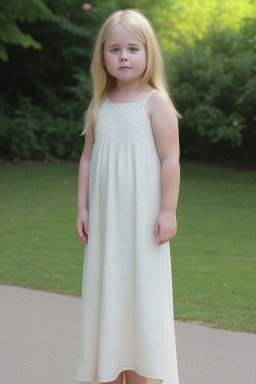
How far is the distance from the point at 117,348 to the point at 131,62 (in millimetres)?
1217

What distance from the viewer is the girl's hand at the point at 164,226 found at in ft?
8.30

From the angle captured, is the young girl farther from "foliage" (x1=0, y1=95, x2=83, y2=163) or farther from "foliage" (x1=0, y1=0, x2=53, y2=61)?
"foliage" (x1=0, y1=95, x2=83, y2=163)

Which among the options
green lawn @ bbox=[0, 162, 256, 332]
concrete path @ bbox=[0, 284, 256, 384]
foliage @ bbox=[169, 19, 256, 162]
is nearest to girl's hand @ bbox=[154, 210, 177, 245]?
concrete path @ bbox=[0, 284, 256, 384]

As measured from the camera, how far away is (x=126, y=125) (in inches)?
102

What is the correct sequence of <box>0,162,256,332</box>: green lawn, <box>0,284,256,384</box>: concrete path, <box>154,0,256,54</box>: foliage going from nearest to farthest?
<box>0,284,256,384</box>: concrete path → <box>0,162,256,332</box>: green lawn → <box>154,0,256,54</box>: foliage

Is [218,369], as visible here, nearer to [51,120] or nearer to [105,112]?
[105,112]

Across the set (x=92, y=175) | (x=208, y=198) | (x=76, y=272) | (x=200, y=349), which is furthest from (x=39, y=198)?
(x=92, y=175)

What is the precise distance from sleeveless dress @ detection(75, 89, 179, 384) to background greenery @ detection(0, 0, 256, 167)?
7.37 meters

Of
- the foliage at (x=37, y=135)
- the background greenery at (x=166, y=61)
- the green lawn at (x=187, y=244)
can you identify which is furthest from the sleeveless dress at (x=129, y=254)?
the foliage at (x=37, y=135)

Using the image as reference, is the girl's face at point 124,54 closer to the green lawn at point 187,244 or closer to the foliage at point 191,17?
the green lawn at point 187,244

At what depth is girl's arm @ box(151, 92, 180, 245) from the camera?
2.54m

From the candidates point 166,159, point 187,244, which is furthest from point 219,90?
point 166,159

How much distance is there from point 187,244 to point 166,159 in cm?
423

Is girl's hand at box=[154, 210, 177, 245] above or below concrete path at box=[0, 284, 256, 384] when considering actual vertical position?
above
